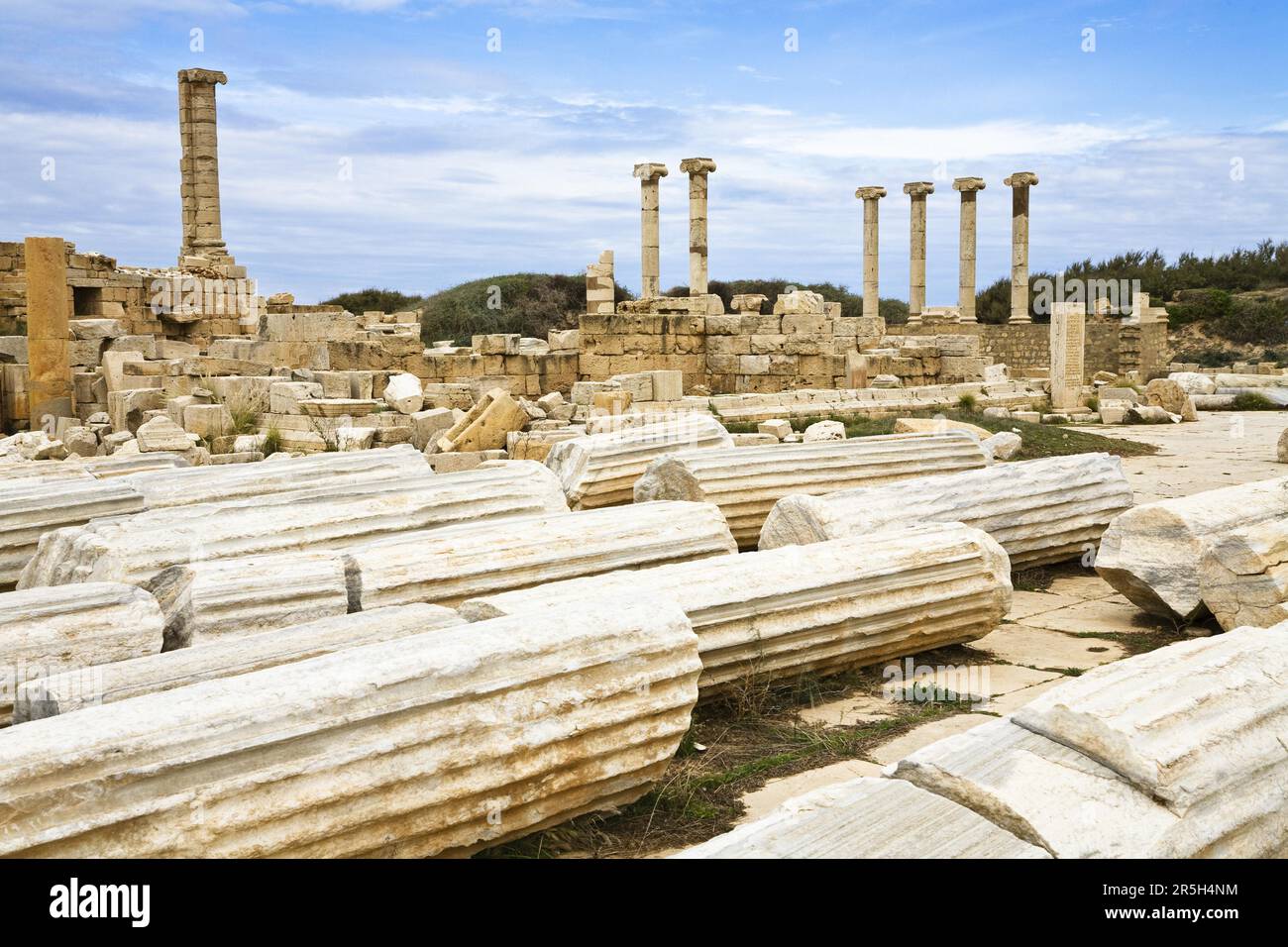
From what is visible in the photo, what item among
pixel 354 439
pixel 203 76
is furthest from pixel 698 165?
pixel 354 439

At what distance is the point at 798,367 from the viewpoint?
1766 centimetres

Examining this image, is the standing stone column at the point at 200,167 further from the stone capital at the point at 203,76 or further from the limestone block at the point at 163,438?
the limestone block at the point at 163,438

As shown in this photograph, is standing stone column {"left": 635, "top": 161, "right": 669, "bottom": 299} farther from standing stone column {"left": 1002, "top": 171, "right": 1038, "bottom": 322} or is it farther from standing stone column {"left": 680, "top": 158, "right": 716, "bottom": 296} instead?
standing stone column {"left": 1002, "top": 171, "right": 1038, "bottom": 322}

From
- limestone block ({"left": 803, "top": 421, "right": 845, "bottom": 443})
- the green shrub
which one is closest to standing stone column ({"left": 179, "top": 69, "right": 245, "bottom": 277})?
limestone block ({"left": 803, "top": 421, "right": 845, "bottom": 443})

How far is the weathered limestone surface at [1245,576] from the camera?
5.40 metres

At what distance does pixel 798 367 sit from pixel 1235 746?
14.6 meters

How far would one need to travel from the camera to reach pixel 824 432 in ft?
41.0

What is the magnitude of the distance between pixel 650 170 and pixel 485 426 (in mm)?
16862

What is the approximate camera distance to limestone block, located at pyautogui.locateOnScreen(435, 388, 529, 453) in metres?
11.8

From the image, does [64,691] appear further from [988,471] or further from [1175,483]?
[1175,483]

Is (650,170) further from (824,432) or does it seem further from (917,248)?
(824,432)

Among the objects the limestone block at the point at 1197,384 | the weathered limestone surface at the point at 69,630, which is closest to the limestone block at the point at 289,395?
the weathered limestone surface at the point at 69,630

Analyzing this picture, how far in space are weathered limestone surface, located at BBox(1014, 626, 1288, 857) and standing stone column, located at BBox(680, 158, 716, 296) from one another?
23.9 metres

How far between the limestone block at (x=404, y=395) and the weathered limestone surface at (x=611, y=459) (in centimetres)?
563
